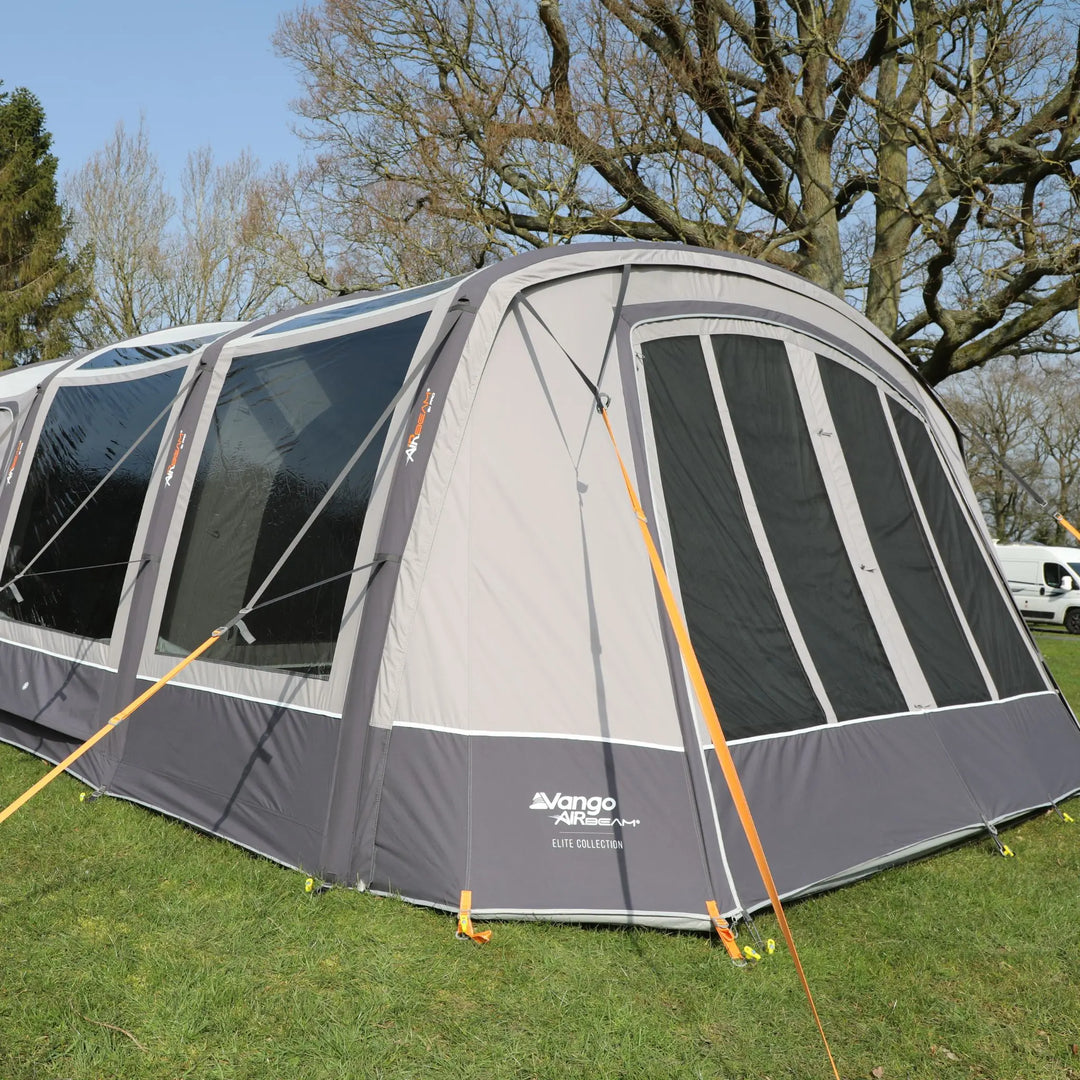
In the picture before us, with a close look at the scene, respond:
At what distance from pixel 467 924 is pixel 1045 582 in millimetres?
23631

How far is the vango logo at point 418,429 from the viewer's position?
168 inches

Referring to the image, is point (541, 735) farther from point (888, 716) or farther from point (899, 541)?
point (899, 541)

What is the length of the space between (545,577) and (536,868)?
1.06 m

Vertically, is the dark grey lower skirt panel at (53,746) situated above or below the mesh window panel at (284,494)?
below

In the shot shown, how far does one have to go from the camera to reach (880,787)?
181 inches

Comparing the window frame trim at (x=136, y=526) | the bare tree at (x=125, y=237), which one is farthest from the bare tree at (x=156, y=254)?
the window frame trim at (x=136, y=526)

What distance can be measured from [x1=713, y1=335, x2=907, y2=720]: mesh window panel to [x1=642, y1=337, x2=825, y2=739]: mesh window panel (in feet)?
0.48

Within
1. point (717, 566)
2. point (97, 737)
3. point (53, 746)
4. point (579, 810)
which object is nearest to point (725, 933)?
point (579, 810)

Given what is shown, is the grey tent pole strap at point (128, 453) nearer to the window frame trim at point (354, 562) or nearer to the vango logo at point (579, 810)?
the window frame trim at point (354, 562)

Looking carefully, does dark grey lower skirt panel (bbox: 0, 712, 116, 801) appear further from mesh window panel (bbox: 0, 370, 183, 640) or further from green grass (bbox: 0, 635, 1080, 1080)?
green grass (bbox: 0, 635, 1080, 1080)

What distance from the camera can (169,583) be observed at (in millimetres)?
5301

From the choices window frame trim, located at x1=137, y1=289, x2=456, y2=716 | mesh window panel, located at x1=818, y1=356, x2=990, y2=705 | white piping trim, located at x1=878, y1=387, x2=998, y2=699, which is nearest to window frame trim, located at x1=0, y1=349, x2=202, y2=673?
window frame trim, located at x1=137, y1=289, x2=456, y2=716

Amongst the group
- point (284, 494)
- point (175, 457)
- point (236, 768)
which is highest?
point (175, 457)

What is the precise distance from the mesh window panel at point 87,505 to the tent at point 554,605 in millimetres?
38
